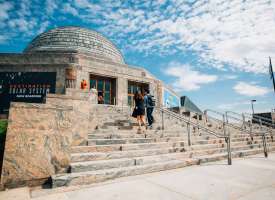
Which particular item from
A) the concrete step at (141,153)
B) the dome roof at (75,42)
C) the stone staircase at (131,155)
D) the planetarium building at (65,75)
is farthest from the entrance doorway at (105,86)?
the concrete step at (141,153)

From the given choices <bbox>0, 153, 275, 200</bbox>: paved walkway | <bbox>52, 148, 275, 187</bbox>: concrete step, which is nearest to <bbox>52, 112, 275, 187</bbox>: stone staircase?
<bbox>52, 148, 275, 187</bbox>: concrete step

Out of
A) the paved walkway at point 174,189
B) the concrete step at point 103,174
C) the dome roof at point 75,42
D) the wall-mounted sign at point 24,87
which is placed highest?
the dome roof at point 75,42

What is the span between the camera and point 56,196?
93.5 inches

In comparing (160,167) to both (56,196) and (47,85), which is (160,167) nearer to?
(56,196)

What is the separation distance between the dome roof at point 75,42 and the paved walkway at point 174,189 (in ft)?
51.0

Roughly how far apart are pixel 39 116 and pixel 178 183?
2.68m

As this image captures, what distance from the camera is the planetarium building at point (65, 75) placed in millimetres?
10727

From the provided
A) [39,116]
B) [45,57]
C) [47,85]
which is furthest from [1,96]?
[39,116]

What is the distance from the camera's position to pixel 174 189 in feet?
8.63

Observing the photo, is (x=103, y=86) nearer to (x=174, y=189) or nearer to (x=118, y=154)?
(x=118, y=154)

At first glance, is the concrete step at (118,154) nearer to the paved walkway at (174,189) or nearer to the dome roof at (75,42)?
the paved walkway at (174,189)

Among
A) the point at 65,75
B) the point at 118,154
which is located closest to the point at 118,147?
the point at 118,154

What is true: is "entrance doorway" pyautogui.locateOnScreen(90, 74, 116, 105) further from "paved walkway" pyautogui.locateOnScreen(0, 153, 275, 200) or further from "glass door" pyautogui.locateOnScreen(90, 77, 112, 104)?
"paved walkway" pyautogui.locateOnScreen(0, 153, 275, 200)

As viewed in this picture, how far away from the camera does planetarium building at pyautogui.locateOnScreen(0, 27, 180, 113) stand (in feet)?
35.2
